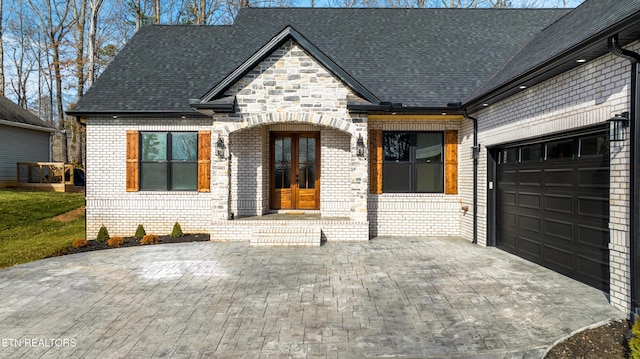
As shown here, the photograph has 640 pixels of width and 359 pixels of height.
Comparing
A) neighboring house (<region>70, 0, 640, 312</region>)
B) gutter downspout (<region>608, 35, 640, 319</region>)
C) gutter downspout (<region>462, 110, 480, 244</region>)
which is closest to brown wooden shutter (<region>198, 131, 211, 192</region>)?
neighboring house (<region>70, 0, 640, 312</region>)

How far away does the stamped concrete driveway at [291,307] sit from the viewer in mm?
4137

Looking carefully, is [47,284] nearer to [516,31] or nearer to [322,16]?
[322,16]

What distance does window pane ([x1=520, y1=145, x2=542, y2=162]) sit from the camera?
7555 millimetres

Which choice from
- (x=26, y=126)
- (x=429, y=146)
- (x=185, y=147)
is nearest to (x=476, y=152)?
(x=429, y=146)

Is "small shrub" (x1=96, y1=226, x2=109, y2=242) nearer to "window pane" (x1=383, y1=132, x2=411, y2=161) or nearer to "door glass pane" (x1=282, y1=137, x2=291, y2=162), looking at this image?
"door glass pane" (x1=282, y1=137, x2=291, y2=162)

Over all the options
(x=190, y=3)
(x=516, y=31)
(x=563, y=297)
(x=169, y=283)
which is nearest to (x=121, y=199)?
(x=169, y=283)

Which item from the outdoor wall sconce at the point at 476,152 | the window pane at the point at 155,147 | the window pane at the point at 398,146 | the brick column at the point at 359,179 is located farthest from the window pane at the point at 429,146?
the window pane at the point at 155,147

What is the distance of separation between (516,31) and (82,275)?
14.5m

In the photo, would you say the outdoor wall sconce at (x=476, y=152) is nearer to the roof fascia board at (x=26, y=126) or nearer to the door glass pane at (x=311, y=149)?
the door glass pane at (x=311, y=149)

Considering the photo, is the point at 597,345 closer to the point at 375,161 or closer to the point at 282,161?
the point at 375,161

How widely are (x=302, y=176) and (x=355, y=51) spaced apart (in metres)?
4.54

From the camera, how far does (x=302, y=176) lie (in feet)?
39.5

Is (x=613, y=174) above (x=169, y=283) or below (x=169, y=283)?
above

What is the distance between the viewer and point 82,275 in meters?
7.00
